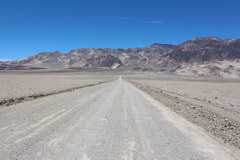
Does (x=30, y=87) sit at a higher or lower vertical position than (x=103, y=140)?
lower

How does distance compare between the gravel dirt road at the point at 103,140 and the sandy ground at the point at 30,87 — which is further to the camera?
the sandy ground at the point at 30,87

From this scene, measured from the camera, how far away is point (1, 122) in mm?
6934

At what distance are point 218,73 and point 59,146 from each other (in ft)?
480

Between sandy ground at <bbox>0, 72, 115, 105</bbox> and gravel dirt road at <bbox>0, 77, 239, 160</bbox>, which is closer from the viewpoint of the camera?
gravel dirt road at <bbox>0, 77, 239, 160</bbox>

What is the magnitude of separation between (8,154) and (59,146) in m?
1.24

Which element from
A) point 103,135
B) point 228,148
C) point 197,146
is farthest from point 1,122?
point 228,148

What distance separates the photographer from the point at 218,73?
12838 centimetres

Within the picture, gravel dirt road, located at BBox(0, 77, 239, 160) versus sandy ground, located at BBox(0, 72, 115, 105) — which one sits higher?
gravel dirt road, located at BBox(0, 77, 239, 160)

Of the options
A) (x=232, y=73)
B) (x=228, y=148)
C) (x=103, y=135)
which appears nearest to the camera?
(x=228, y=148)

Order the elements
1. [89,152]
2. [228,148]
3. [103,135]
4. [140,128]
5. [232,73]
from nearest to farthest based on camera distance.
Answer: [89,152]
[228,148]
[103,135]
[140,128]
[232,73]

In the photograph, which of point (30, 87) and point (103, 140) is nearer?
point (103, 140)

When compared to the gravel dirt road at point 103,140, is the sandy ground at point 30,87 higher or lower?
lower

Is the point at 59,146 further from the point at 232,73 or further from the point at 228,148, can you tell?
the point at 232,73

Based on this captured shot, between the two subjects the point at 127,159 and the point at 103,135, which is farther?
the point at 103,135
